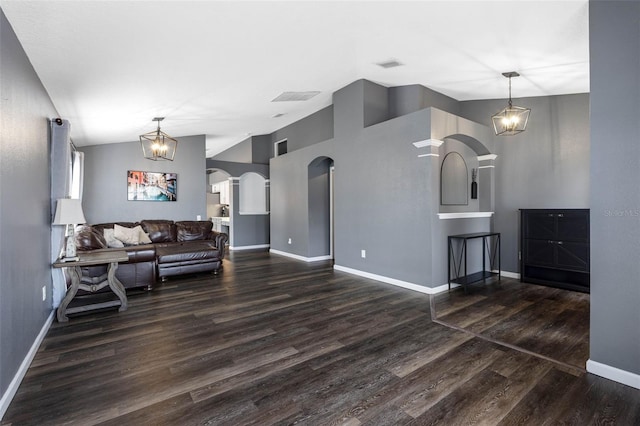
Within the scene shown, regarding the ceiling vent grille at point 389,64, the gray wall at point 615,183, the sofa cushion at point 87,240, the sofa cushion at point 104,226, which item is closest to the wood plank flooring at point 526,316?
the gray wall at point 615,183

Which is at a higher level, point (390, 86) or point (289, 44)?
point (390, 86)

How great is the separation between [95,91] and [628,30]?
4.78 metres

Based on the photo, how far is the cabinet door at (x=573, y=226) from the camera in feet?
13.9

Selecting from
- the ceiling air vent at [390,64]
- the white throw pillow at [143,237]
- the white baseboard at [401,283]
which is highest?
the ceiling air vent at [390,64]

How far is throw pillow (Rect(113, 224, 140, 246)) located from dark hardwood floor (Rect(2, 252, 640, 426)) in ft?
5.97

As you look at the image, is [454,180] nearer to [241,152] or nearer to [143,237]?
[143,237]

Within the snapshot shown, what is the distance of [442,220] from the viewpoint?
14.4 feet

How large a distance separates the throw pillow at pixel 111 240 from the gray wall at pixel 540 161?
20.9 feet

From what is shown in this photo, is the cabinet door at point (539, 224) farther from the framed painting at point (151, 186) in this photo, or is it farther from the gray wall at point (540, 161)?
the framed painting at point (151, 186)

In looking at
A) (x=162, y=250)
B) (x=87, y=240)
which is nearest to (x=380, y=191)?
(x=162, y=250)

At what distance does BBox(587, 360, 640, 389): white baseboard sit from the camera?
6.81 feet

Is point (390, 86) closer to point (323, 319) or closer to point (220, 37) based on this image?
point (220, 37)

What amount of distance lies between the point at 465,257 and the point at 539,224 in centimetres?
136

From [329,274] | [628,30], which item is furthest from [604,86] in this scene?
[329,274]
